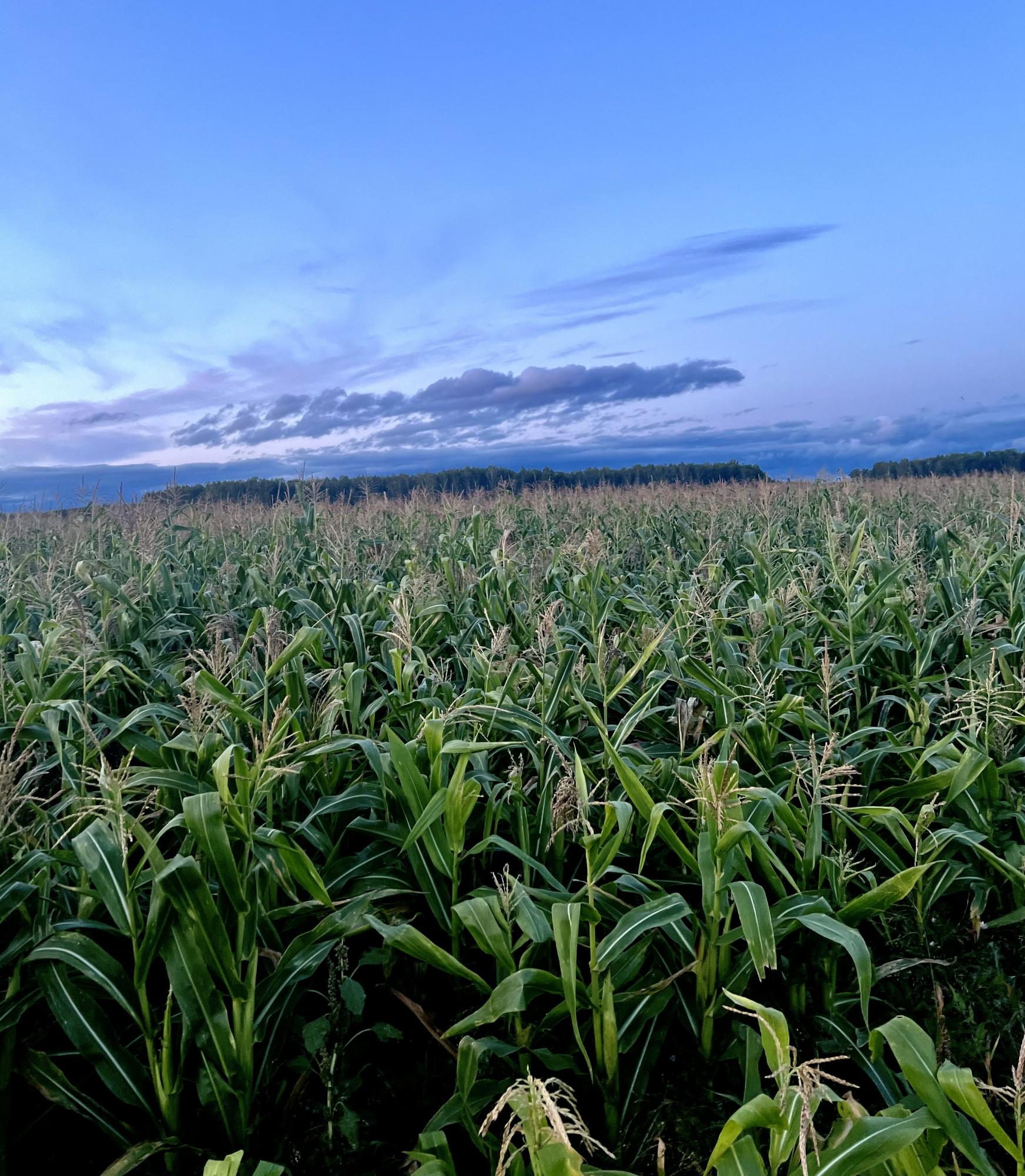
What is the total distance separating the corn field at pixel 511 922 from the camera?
5.59 feet

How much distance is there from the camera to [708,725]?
10.6ft

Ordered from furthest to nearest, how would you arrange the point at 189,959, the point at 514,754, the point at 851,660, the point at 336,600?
the point at 336,600 < the point at 851,660 < the point at 514,754 < the point at 189,959

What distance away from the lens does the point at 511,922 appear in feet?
6.51

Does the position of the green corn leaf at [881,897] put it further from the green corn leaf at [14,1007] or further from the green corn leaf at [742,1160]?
the green corn leaf at [14,1007]

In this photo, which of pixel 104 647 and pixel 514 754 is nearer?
pixel 514 754

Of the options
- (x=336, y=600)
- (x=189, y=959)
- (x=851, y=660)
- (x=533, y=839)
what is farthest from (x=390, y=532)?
(x=189, y=959)

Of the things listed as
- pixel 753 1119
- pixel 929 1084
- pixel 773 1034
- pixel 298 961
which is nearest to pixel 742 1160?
pixel 753 1119

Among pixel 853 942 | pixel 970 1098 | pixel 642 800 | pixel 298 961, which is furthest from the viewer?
pixel 642 800

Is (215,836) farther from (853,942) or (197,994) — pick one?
(853,942)

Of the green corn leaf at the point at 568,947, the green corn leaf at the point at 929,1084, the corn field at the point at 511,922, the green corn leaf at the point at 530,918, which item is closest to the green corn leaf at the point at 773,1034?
the corn field at the point at 511,922

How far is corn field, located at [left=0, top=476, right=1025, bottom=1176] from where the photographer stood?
1.70 meters

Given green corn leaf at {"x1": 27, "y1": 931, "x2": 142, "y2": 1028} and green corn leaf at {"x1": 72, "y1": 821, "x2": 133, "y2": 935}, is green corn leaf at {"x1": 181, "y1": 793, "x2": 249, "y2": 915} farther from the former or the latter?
green corn leaf at {"x1": 27, "y1": 931, "x2": 142, "y2": 1028}

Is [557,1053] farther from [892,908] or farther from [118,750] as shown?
[118,750]

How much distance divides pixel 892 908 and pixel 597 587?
2364 millimetres
